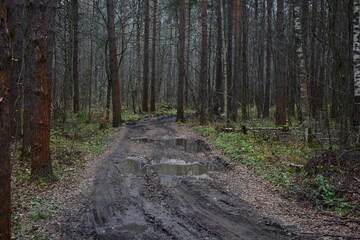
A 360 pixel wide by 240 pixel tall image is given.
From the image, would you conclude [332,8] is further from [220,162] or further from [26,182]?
[26,182]

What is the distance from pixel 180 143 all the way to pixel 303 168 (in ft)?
20.5

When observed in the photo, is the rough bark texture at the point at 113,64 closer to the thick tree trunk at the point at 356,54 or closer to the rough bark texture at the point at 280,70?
the rough bark texture at the point at 280,70

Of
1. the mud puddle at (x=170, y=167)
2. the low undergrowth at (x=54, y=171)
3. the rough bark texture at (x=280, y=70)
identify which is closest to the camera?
the low undergrowth at (x=54, y=171)

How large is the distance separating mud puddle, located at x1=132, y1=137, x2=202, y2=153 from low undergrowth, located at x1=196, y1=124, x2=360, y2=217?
93cm

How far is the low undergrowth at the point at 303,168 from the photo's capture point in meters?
6.31

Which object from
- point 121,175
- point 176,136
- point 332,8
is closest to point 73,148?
point 121,175

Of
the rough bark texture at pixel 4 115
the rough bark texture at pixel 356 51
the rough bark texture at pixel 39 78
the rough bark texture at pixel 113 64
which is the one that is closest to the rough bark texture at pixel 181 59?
the rough bark texture at pixel 113 64

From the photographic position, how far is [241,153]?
1055cm

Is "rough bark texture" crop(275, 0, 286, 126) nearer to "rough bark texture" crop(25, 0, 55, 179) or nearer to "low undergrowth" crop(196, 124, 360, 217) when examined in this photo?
"low undergrowth" crop(196, 124, 360, 217)

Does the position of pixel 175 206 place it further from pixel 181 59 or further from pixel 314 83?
pixel 181 59

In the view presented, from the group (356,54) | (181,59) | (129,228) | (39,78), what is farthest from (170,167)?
(181,59)

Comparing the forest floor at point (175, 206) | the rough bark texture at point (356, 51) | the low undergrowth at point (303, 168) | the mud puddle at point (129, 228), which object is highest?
the rough bark texture at point (356, 51)

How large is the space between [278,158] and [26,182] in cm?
694

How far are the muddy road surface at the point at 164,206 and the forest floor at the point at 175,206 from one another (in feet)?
0.05
